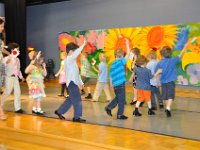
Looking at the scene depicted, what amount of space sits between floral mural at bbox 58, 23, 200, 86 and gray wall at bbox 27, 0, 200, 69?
208mm

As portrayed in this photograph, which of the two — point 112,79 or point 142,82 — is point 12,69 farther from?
point 142,82

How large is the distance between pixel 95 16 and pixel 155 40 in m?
2.62

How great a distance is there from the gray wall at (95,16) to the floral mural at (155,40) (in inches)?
8.2

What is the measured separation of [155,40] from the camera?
973cm

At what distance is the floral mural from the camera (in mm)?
8984

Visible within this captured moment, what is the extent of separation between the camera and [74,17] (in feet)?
39.1

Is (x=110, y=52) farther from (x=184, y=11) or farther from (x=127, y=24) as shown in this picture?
(x=184, y=11)

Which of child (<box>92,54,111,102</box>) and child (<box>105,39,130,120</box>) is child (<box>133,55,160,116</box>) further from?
child (<box>92,54,111,102</box>)

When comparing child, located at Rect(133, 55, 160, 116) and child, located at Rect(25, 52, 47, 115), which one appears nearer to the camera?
child, located at Rect(133, 55, 160, 116)

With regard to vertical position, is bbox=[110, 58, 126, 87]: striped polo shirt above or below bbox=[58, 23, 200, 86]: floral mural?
below

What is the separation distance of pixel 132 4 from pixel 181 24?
6.16ft

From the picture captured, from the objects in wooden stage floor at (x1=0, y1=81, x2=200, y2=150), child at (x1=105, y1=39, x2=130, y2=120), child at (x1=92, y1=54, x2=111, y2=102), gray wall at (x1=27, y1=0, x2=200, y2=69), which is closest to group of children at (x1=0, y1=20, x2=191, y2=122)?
child at (x1=105, y1=39, x2=130, y2=120)

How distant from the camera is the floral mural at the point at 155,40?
8.98 meters

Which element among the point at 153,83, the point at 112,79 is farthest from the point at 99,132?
the point at 153,83
